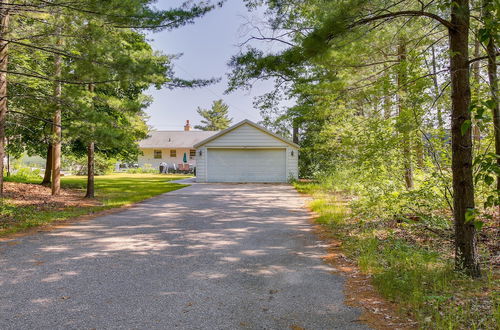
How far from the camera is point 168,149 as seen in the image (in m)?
36.0

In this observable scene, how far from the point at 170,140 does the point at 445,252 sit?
33419mm

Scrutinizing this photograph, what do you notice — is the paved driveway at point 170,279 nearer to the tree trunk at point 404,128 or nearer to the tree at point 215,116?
the tree trunk at point 404,128

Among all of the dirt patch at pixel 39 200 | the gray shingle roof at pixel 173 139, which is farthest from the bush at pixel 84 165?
the dirt patch at pixel 39 200

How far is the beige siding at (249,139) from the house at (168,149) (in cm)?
1589

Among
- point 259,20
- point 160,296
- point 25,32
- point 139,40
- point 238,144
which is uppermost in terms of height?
point 139,40

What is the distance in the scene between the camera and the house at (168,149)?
1384 inches

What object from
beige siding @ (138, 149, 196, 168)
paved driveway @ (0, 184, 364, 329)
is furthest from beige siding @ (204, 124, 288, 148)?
beige siding @ (138, 149, 196, 168)

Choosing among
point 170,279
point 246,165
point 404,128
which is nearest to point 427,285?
point 404,128

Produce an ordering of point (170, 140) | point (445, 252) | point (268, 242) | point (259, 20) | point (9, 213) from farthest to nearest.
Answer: point (170, 140) < point (9, 213) < point (259, 20) < point (268, 242) < point (445, 252)

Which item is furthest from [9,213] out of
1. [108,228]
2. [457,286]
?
[457,286]

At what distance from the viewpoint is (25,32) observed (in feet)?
28.5

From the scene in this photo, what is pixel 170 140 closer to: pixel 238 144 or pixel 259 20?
pixel 238 144

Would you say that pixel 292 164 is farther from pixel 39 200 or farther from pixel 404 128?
pixel 404 128

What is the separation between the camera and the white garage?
19.7 metres
